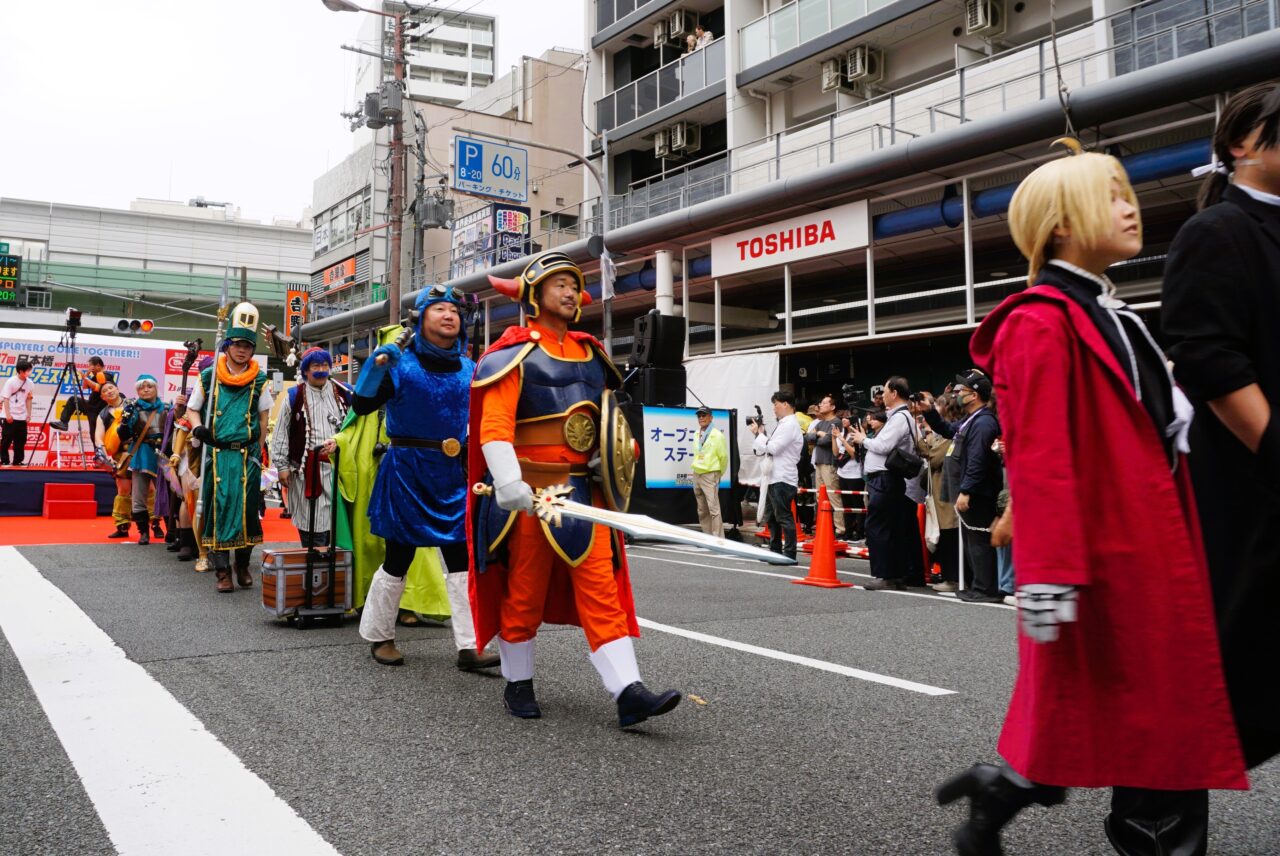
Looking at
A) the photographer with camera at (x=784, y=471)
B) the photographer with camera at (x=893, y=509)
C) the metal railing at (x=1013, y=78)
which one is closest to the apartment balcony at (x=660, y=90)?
the metal railing at (x=1013, y=78)

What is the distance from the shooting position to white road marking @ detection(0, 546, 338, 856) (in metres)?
2.61

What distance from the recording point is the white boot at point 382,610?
5.01 m

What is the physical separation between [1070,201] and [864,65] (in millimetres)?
19464

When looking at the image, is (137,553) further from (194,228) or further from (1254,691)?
(194,228)

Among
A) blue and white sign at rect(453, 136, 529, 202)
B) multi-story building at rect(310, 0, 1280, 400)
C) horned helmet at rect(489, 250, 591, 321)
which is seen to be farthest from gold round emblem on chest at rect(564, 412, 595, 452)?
blue and white sign at rect(453, 136, 529, 202)

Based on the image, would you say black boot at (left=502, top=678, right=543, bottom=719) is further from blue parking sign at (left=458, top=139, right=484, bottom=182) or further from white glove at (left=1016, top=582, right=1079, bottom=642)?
blue parking sign at (left=458, top=139, right=484, bottom=182)

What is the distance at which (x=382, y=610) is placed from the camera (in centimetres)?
503

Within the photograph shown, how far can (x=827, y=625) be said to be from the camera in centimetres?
637

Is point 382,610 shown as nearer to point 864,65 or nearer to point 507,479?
point 507,479

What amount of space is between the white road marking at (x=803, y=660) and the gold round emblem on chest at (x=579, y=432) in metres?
1.81

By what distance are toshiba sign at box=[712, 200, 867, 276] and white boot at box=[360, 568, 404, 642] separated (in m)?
13.3

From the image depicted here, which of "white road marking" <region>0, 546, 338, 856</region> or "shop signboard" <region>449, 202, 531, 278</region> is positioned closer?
"white road marking" <region>0, 546, 338, 856</region>

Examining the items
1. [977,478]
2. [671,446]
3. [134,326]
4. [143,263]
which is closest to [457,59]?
[143,263]

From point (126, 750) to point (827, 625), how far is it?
167 inches
